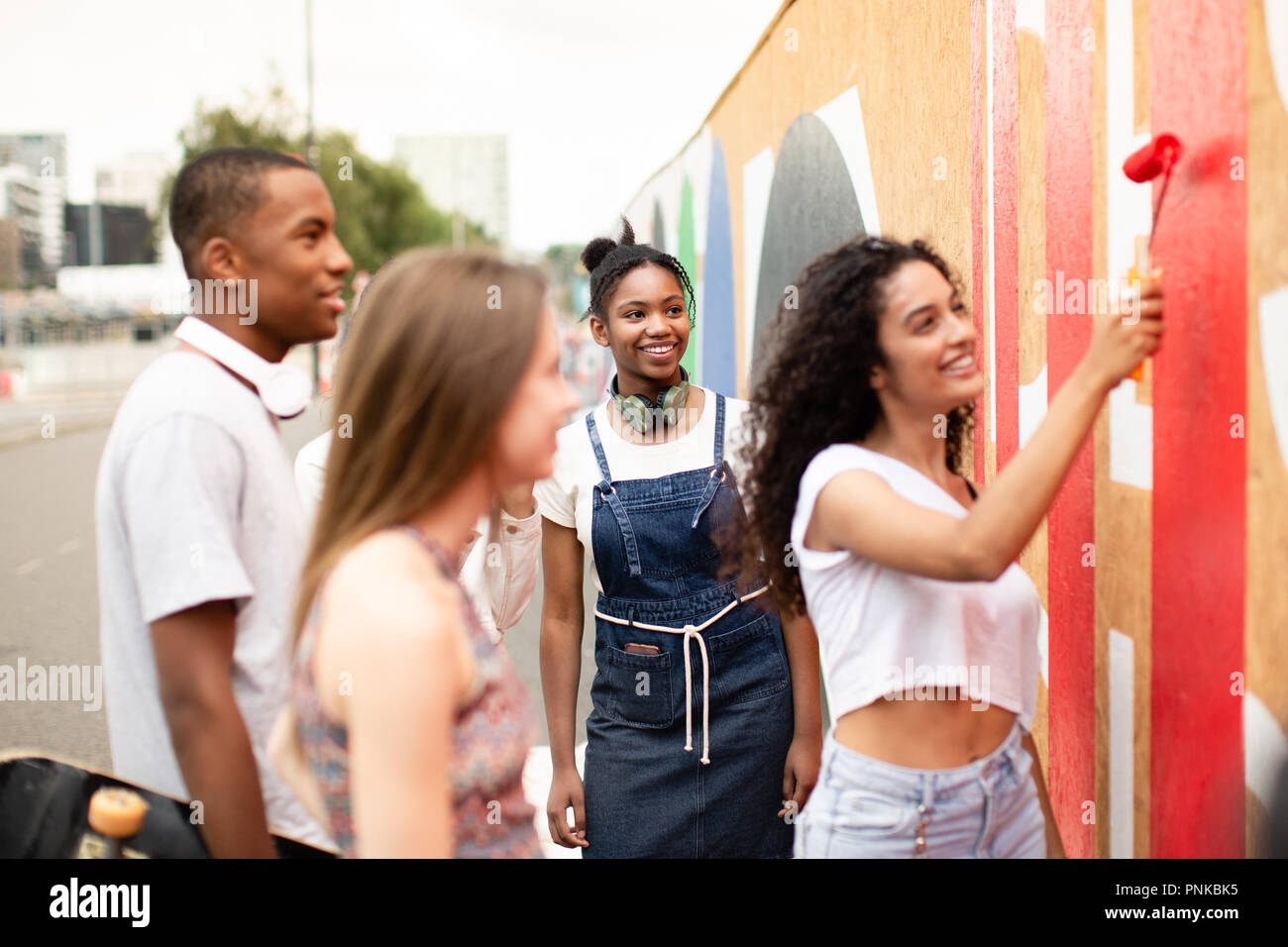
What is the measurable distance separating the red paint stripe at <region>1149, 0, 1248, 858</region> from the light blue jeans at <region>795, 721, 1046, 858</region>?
36 centimetres

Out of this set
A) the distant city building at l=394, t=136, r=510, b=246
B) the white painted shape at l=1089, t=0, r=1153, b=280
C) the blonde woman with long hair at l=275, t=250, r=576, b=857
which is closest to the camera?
the blonde woman with long hair at l=275, t=250, r=576, b=857

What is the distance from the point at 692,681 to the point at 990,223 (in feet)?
4.51

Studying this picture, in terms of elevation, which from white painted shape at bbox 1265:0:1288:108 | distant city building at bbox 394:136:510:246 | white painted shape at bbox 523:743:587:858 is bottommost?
white painted shape at bbox 523:743:587:858

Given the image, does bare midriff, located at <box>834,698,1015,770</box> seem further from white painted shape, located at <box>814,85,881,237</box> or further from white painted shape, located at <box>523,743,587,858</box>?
white painted shape, located at <box>523,743,587,858</box>

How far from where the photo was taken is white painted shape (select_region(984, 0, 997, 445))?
296cm

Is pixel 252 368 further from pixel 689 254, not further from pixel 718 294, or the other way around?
pixel 689 254

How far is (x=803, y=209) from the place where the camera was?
17.0ft

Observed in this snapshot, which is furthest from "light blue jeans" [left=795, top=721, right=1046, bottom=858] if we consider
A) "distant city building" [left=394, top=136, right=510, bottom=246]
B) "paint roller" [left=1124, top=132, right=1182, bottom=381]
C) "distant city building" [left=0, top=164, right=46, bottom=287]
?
"distant city building" [left=394, top=136, right=510, bottom=246]

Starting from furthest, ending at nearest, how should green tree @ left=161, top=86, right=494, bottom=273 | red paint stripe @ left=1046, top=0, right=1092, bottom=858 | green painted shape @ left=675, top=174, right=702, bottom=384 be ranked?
green tree @ left=161, top=86, right=494, bottom=273 → green painted shape @ left=675, top=174, right=702, bottom=384 → red paint stripe @ left=1046, top=0, right=1092, bottom=858

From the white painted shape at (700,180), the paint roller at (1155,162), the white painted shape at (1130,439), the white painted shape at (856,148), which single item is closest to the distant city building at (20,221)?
the white painted shape at (700,180)

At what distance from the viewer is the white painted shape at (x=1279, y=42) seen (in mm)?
1656

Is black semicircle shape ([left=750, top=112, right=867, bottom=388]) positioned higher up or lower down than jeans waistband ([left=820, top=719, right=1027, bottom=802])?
higher up

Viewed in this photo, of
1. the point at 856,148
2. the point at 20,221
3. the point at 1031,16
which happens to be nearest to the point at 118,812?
the point at 1031,16
